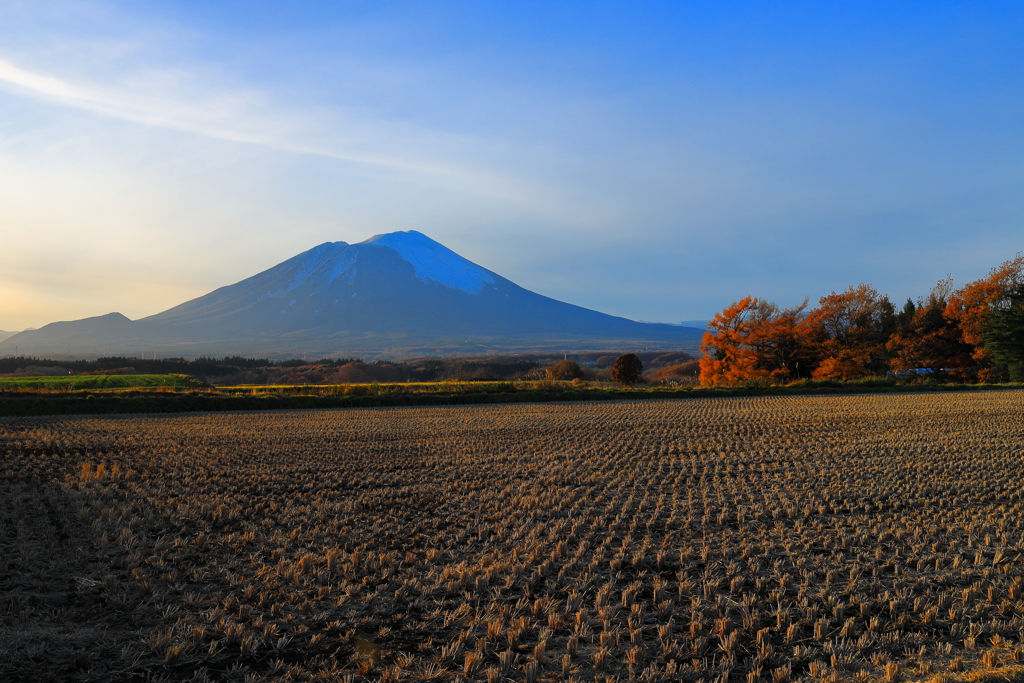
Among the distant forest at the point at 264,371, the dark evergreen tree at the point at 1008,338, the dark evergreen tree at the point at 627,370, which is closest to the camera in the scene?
the dark evergreen tree at the point at 1008,338

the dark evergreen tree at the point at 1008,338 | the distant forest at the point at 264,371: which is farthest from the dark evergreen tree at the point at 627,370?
the dark evergreen tree at the point at 1008,338

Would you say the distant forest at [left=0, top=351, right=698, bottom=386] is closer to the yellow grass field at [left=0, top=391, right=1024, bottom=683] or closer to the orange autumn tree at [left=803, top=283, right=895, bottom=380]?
the orange autumn tree at [left=803, top=283, right=895, bottom=380]

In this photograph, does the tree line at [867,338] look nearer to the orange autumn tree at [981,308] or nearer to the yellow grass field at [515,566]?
the orange autumn tree at [981,308]

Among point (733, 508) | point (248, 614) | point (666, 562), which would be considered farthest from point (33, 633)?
point (733, 508)

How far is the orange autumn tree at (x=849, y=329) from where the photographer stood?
157 ft

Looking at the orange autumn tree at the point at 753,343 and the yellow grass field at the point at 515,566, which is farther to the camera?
the orange autumn tree at the point at 753,343

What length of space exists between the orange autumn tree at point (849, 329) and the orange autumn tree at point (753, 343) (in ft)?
5.13

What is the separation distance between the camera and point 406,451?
1483 cm

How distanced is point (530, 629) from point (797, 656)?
77.6 inches

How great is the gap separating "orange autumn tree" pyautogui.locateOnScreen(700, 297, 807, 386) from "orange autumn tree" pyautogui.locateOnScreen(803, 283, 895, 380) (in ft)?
5.13

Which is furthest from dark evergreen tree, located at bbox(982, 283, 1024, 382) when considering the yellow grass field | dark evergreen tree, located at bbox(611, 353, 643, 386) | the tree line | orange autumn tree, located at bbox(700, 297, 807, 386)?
the yellow grass field

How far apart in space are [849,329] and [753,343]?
7997 mm

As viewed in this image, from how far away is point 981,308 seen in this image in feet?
149

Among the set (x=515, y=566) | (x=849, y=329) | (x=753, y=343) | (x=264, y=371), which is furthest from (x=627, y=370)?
(x=515, y=566)
